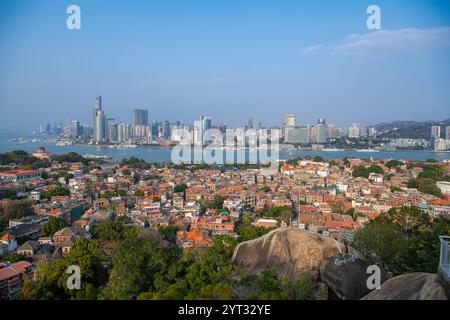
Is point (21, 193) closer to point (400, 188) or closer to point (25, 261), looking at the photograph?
point (25, 261)

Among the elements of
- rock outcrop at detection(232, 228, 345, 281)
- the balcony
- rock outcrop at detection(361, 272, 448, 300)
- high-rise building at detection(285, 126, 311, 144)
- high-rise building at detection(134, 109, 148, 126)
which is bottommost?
rock outcrop at detection(232, 228, 345, 281)

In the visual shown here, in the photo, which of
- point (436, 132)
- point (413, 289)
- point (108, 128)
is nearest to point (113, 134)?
point (108, 128)

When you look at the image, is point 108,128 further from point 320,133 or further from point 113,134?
point 320,133

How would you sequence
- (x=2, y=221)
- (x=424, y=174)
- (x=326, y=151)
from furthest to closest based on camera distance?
(x=326, y=151) → (x=424, y=174) → (x=2, y=221)

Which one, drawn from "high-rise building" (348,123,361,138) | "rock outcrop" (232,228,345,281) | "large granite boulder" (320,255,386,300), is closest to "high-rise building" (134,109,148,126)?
"high-rise building" (348,123,361,138)

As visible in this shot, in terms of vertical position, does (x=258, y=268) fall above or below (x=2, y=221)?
above

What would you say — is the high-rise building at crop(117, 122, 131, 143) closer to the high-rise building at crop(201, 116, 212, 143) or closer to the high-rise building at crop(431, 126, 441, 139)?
the high-rise building at crop(201, 116, 212, 143)
